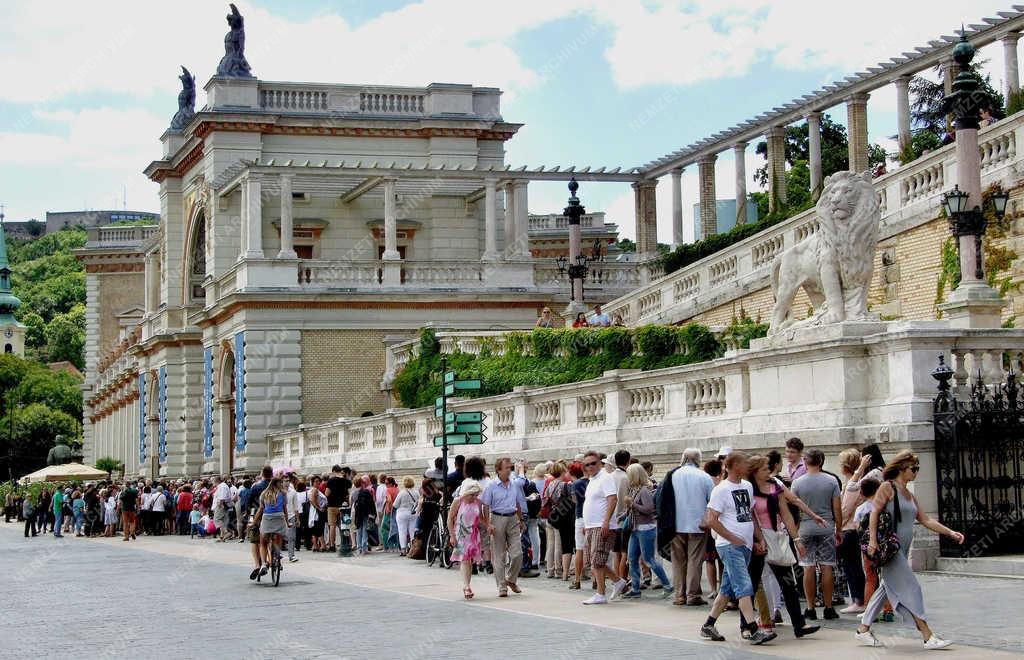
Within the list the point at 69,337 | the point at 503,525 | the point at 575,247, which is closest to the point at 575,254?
the point at 575,247

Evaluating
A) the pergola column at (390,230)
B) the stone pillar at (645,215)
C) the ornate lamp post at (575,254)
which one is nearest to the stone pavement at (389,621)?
the ornate lamp post at (575,254)

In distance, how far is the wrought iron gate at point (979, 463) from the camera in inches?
690

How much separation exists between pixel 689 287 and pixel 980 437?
64.1ft

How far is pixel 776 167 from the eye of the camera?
4475 centimetres

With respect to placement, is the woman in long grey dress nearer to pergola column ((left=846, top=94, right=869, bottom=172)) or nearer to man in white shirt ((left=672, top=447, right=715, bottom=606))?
man in white shirt ((left=672, top=447, right=715, bottom=606))

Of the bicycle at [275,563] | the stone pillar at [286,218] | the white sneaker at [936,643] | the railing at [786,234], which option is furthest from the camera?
the stone pillar at [286,218]

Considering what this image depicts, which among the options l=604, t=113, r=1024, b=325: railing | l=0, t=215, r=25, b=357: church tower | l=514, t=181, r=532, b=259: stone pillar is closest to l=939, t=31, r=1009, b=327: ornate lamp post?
l=604, t=113, r=1024, b=325: railing

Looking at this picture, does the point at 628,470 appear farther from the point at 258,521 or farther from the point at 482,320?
the point at 482,320

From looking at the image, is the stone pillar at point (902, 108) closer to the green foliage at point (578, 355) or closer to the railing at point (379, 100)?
the green foliage at point (578, 355)

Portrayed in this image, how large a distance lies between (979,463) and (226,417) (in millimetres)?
38063

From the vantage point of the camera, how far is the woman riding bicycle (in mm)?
22375

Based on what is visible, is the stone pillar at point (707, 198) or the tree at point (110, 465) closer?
the stone pillar at point (707, 198)

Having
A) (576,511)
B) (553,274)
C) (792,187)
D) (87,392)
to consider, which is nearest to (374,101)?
(553,274)

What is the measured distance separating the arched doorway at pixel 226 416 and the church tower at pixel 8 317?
136 metres
